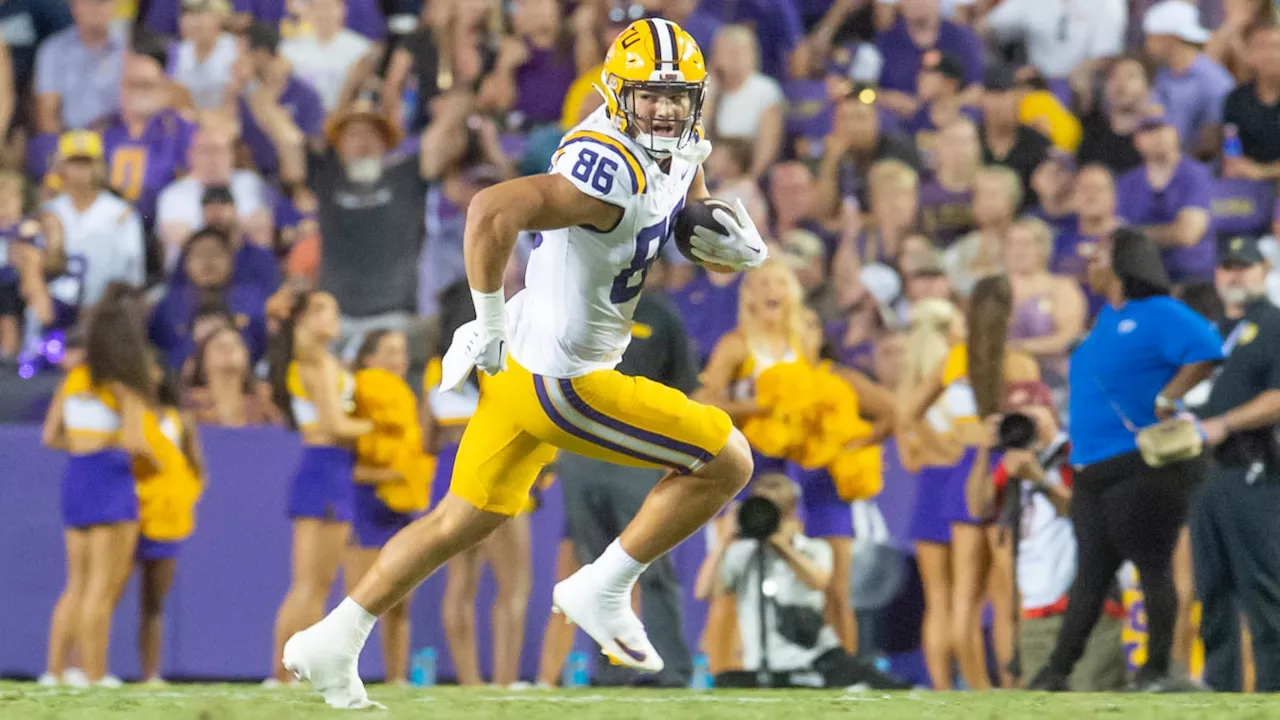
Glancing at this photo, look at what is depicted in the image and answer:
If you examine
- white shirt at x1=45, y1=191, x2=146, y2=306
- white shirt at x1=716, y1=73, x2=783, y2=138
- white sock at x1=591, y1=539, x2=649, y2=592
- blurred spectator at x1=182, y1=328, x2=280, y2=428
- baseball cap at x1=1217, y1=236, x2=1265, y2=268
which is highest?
white shirt at x1=716, y1=73, x2=783, y2=138

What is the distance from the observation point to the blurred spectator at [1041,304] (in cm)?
1077

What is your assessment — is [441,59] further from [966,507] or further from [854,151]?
[966,507]

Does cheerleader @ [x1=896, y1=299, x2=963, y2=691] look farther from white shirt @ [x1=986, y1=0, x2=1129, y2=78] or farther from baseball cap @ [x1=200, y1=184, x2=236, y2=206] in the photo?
baseball cap @ [x1=200, y1=184, x2=236, y2=206]

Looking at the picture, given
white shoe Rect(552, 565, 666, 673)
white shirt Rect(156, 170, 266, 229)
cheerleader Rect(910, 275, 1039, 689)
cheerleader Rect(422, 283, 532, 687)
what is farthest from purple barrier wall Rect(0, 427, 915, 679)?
white shoe Rect(552, 565, 666, 673)

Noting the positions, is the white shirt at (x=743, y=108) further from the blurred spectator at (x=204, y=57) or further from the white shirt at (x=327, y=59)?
the blurred spectator at (x=204, y=57)

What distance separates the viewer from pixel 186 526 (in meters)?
10.0

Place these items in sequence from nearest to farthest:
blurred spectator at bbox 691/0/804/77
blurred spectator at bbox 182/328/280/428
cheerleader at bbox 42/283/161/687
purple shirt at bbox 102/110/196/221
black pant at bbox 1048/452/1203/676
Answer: black pant at bbox 1048/452/1203/676, cheerleader at bbox 42/283/161/687, blurred spectator at bbox 182/328/280/428, purple shirt at bbox 102/110/196/221, blurred spectator at bbox 691/0/804/77

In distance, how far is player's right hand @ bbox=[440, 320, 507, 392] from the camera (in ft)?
18.3

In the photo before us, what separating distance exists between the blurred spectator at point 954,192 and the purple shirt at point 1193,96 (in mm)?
1232

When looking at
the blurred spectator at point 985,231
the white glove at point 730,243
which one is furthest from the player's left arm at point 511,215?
the blurred spectator at point 985,231

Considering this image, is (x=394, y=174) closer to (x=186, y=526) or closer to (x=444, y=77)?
(x=444, y=77)

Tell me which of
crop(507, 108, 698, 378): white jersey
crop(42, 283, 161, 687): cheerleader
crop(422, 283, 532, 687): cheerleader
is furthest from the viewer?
crop(422, 283, 532, 687): cheerleader

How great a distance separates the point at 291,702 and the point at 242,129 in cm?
675

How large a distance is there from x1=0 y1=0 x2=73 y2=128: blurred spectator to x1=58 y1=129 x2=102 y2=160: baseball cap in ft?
4.25
